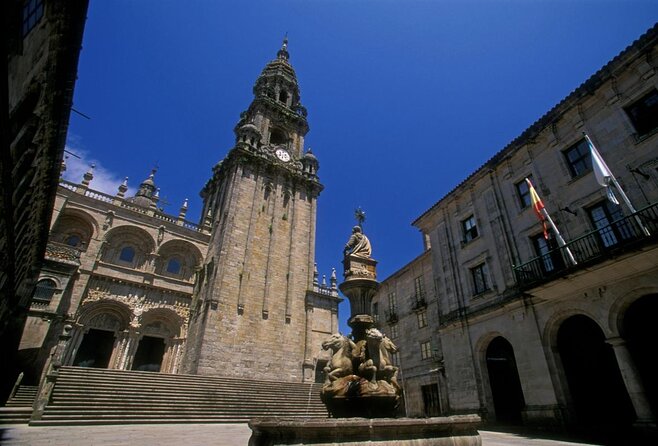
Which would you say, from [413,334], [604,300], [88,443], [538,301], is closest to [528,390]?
[538,301]

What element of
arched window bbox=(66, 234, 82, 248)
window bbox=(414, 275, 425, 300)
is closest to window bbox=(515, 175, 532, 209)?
window bbox=(414, 275, 425, 300)

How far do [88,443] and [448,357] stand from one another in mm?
14918

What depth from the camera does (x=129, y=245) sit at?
26.1 m

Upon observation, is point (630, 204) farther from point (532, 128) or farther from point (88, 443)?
point (88, 443)

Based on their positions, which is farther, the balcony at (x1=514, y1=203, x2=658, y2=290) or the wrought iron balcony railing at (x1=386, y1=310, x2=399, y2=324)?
the wrought iron balcony railing at (x1=386, y1=310, x2=399, y2=324)

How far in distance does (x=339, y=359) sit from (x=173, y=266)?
24.5 m

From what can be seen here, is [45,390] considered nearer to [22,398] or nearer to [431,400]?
[22,398]

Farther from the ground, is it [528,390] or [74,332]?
[74,332]

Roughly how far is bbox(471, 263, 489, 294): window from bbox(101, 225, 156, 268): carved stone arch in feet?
79.2

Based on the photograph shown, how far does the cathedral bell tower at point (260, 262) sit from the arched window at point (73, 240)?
361 inches

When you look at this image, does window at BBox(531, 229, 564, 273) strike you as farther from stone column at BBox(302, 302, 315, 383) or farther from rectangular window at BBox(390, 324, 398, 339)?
stone column at BBox(302, 302, 315, 383)

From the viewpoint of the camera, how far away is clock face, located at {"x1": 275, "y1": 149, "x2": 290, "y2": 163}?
34.5 metres

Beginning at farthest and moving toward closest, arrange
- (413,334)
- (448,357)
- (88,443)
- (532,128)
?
(413,334), (448,357), (532,128), (88,443)

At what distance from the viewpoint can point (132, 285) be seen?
79.7 ft
